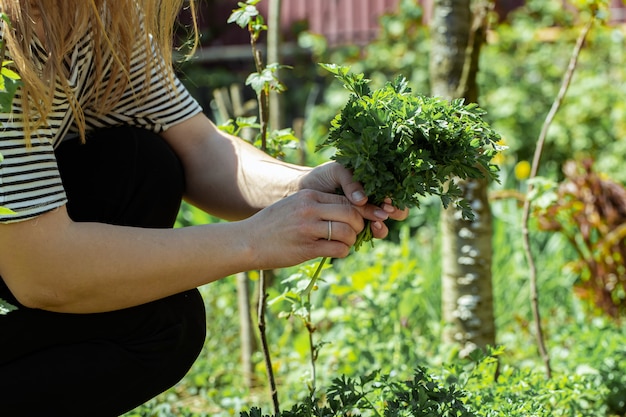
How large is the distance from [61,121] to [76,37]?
0.18 m

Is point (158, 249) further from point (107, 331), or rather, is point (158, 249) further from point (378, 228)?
point (378, 228)

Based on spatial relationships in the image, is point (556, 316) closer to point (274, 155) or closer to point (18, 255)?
point (274, 155)

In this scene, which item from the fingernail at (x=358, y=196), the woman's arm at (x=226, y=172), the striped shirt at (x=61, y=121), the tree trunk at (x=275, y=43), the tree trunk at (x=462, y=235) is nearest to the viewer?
the striped shirt at (x=61, y=121)

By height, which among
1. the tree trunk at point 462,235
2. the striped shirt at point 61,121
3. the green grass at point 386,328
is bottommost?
the green grass at point 386,328

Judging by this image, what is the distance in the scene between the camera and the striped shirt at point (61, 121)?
135cm

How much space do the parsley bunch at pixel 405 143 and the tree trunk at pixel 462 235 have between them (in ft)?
3.49

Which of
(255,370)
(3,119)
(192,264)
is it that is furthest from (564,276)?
(3,119)

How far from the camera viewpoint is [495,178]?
148 cm

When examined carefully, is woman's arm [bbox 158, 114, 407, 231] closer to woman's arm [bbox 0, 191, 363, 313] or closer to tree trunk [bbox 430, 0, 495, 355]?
woman's arm [bbox 0, 191, 363, 313]

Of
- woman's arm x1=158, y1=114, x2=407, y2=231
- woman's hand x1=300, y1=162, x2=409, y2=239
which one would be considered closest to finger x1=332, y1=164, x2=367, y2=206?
woman's hand x1=300, y1=162, x2=409, y2=239

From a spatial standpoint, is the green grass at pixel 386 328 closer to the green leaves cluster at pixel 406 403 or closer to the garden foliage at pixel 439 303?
the garden foliage at pixel 439 303

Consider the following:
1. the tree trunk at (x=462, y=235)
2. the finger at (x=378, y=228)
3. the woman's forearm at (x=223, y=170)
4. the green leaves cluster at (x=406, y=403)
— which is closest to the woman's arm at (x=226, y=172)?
the woman's forearm at (x=223, y=170)

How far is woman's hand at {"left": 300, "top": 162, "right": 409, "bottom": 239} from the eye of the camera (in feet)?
4.83

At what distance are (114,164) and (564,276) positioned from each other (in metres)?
2.76
